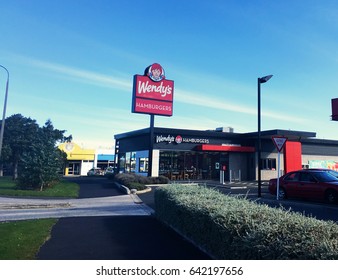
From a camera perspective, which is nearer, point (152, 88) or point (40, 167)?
point (40, 167)

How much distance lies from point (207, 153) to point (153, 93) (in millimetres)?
8636

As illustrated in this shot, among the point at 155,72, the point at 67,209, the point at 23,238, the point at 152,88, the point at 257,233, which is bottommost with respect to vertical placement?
the point at 67,209

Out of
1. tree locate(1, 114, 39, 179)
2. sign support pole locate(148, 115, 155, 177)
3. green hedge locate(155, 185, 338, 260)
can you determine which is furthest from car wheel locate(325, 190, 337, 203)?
tree locate(1, 114, 39, 179)

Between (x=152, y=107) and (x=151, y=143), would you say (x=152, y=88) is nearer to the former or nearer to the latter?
(x=152, y=107)

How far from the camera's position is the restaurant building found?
2878 cm

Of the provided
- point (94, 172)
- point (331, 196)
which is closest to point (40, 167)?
point (331, 196)

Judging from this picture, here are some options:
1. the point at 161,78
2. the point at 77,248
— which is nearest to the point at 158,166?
the point at 161,78

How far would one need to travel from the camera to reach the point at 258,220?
4402 millimetres

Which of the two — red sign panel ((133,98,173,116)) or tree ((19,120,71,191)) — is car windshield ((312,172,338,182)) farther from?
tree ((19,120,71,191))

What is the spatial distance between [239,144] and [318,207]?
2130 centimetres

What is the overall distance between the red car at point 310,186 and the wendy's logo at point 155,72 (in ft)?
55.2

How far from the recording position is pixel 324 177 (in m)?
13.3

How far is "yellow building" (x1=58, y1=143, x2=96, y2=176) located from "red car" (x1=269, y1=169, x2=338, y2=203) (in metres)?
49.2

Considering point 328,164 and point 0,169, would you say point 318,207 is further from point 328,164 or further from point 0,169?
point 0,169
